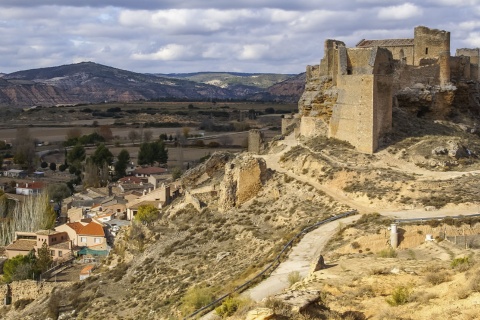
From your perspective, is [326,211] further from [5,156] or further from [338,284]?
[5,156]

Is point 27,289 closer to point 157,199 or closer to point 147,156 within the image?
point 157,199

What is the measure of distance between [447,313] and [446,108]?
2300 centimetres

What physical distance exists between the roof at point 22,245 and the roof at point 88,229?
2864 mm

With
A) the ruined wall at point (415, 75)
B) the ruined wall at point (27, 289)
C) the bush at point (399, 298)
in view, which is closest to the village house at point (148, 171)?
the ruined wall at point (27, 289)

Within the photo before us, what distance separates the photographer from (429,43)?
3175cm

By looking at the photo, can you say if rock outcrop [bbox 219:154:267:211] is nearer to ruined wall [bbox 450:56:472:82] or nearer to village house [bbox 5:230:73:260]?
ruined wall [bbox 450:56:472:82]

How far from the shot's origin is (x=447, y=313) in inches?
420

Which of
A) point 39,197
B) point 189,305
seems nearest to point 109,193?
point 39,197

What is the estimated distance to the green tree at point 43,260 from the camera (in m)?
35.8

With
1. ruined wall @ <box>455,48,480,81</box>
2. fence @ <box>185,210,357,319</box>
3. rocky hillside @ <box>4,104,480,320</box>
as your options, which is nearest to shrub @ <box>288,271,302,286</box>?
rocky hillside @ <box>4,104,480,320</box>

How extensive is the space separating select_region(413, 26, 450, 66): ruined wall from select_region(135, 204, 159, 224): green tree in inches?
607

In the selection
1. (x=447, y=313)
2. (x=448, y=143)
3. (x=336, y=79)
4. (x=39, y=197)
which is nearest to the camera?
(x=447, y=313)

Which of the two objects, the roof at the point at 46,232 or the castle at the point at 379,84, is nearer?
the castle at the point at 379,84

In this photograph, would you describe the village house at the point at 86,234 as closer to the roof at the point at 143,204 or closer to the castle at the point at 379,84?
the roof at the point at 143,204
